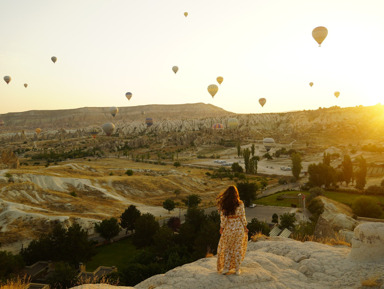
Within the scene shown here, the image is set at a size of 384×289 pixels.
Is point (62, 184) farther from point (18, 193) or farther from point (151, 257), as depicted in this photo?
point (151, 257)

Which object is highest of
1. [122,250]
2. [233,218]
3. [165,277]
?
[233,218]

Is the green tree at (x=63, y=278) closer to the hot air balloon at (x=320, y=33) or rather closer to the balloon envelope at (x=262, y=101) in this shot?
the hot air balloon at (x=320, y=33)

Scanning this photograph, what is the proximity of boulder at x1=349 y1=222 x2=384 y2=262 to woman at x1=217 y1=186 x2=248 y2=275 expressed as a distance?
304cm

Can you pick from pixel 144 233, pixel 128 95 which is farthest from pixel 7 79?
pixel 144 233

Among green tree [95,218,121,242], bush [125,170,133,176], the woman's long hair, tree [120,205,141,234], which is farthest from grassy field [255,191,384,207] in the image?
the woman's long hair

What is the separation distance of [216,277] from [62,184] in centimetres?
4190

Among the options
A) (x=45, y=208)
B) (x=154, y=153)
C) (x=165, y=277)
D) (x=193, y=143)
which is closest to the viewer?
(x=165, y=277)

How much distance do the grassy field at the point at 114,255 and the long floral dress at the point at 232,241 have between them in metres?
17.0

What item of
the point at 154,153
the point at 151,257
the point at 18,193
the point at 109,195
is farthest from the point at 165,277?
the point at 154,153

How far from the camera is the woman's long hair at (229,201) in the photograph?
6555 mm

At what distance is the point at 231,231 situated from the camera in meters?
6.77

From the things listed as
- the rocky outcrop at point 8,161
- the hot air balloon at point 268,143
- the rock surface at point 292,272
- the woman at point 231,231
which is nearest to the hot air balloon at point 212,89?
the hot air balloon at point 268,143

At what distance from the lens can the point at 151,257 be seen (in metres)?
18.7

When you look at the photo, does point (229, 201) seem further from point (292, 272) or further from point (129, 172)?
point (129, 172)
